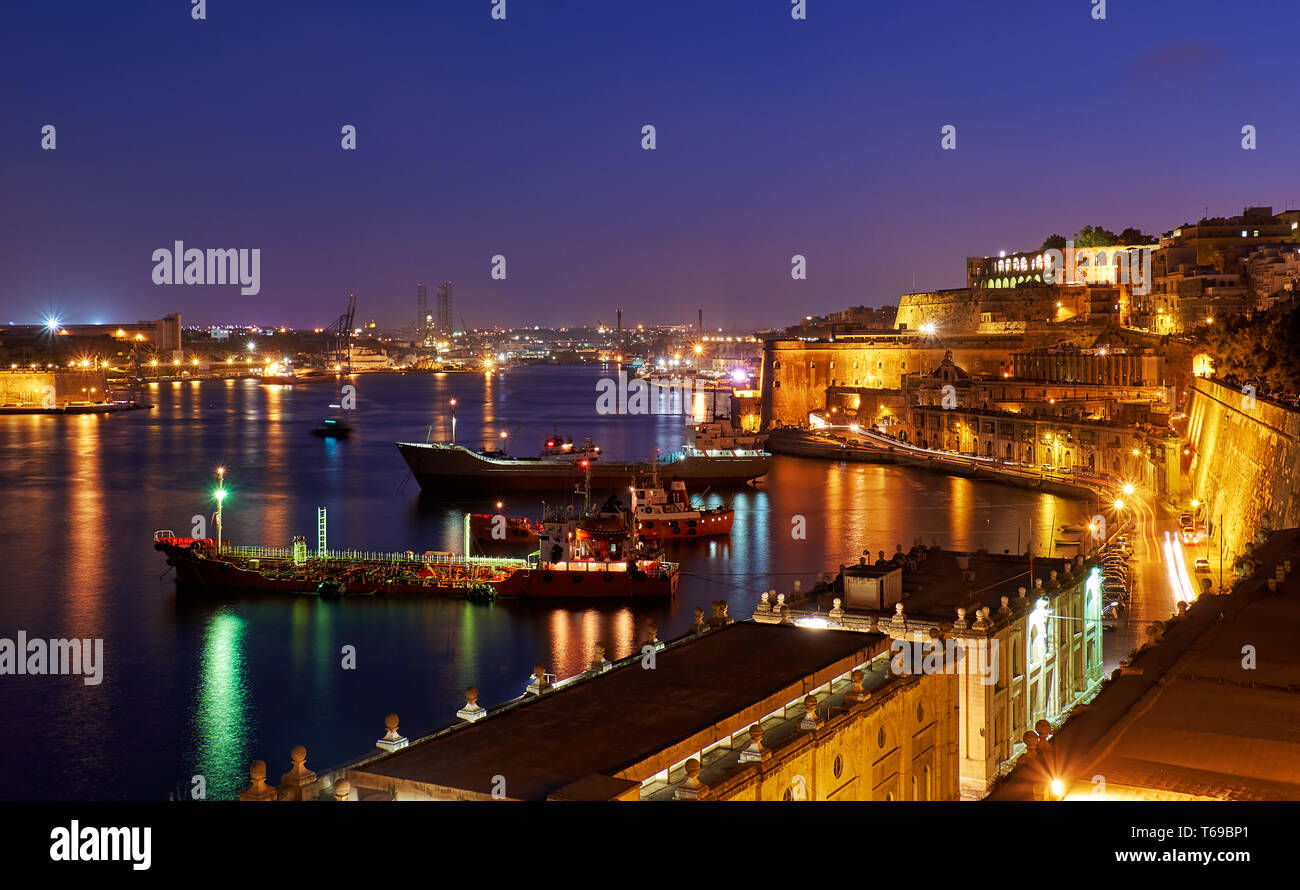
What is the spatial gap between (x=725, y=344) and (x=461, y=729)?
92.3 metres

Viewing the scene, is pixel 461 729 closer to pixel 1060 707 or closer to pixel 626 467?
pixel 1060 707

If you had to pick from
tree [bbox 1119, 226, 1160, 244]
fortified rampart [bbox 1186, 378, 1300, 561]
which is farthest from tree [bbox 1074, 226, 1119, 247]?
fortified rampart [bbox 1186, 378, 1300, 561]

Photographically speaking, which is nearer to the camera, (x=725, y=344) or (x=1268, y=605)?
(x=1268, y=605)

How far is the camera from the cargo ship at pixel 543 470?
23.8 metres

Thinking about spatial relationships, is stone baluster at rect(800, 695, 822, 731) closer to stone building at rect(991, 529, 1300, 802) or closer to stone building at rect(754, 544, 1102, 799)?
stone building at rect(991, 529, 1300, 802)

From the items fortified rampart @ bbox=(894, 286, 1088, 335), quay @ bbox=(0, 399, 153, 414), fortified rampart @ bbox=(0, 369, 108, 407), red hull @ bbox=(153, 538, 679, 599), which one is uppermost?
fortified rampart @ bbox=(894, 286, 1088, 335)

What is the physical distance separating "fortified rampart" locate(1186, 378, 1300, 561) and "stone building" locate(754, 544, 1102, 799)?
290cm

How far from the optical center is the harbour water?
9.20 metres

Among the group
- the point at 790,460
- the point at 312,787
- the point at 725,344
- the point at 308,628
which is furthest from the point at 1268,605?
the point at 725,344

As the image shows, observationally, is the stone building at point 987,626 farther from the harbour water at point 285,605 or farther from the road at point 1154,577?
the harbour water at point 285,605

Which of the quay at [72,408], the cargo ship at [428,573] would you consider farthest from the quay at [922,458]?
the quay at [72,408]

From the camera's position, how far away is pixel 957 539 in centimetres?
1762
